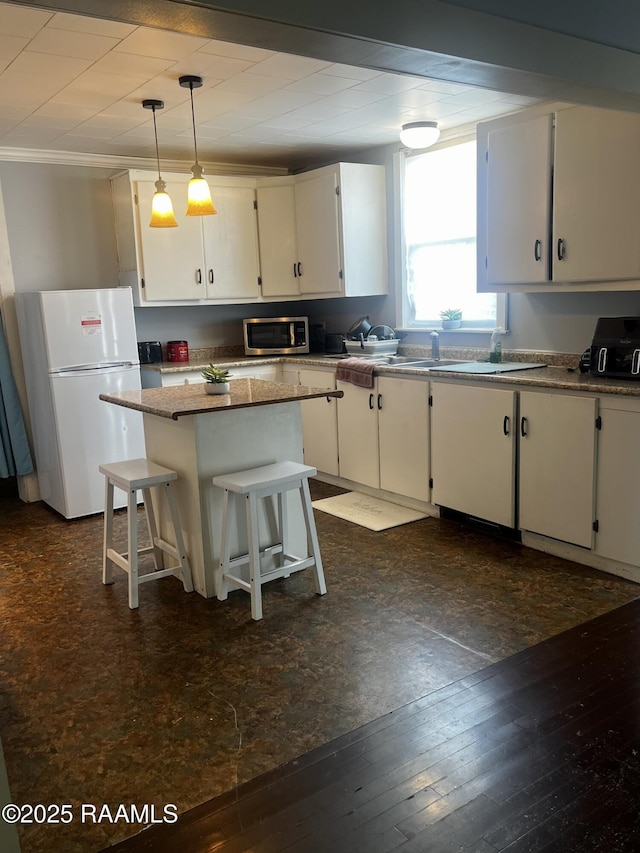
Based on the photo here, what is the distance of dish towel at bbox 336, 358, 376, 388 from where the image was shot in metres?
4.48

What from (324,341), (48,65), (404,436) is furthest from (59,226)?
(404,436)

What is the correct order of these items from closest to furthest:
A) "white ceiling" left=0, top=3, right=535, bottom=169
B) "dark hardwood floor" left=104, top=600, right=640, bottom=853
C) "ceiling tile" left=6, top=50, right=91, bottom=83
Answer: "dark hardwood floor" left=104, top=600, right=640, bottom=853 < "white ceiling" left=0, top=3, right=535, bottom=169 < "ceiling tile" left=6, top=50, right=91, bottom=83

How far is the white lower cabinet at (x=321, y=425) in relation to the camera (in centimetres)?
492

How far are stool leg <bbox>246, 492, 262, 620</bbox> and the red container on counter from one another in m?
2.60

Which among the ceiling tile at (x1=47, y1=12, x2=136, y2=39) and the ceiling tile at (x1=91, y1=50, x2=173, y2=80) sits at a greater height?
the ceiling tile at (x1=91, y1=50, x2=173, y2=80)

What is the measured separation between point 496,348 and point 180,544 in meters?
2.28

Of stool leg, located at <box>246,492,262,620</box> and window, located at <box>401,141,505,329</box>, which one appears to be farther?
window, located at <box>401,141,505,329</box>

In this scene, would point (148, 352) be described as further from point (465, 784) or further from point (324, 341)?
point (465, 784)

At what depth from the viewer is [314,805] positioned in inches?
75.7

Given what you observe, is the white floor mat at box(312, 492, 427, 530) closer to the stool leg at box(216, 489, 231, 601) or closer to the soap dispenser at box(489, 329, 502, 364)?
the soap dispenser at box(489, 329, 502, 364)

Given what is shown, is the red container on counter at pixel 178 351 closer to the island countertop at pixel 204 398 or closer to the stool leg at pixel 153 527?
the island countertop at pixel 204 398

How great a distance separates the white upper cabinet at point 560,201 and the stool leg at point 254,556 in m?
1.98

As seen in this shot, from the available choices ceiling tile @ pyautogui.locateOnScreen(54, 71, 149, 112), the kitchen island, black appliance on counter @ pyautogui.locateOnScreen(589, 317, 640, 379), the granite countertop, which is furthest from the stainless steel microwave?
black appliance on counter @ pyautogui.locateOnScreen(589, 317, 640, 379)

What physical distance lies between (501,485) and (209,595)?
1.64 metres
